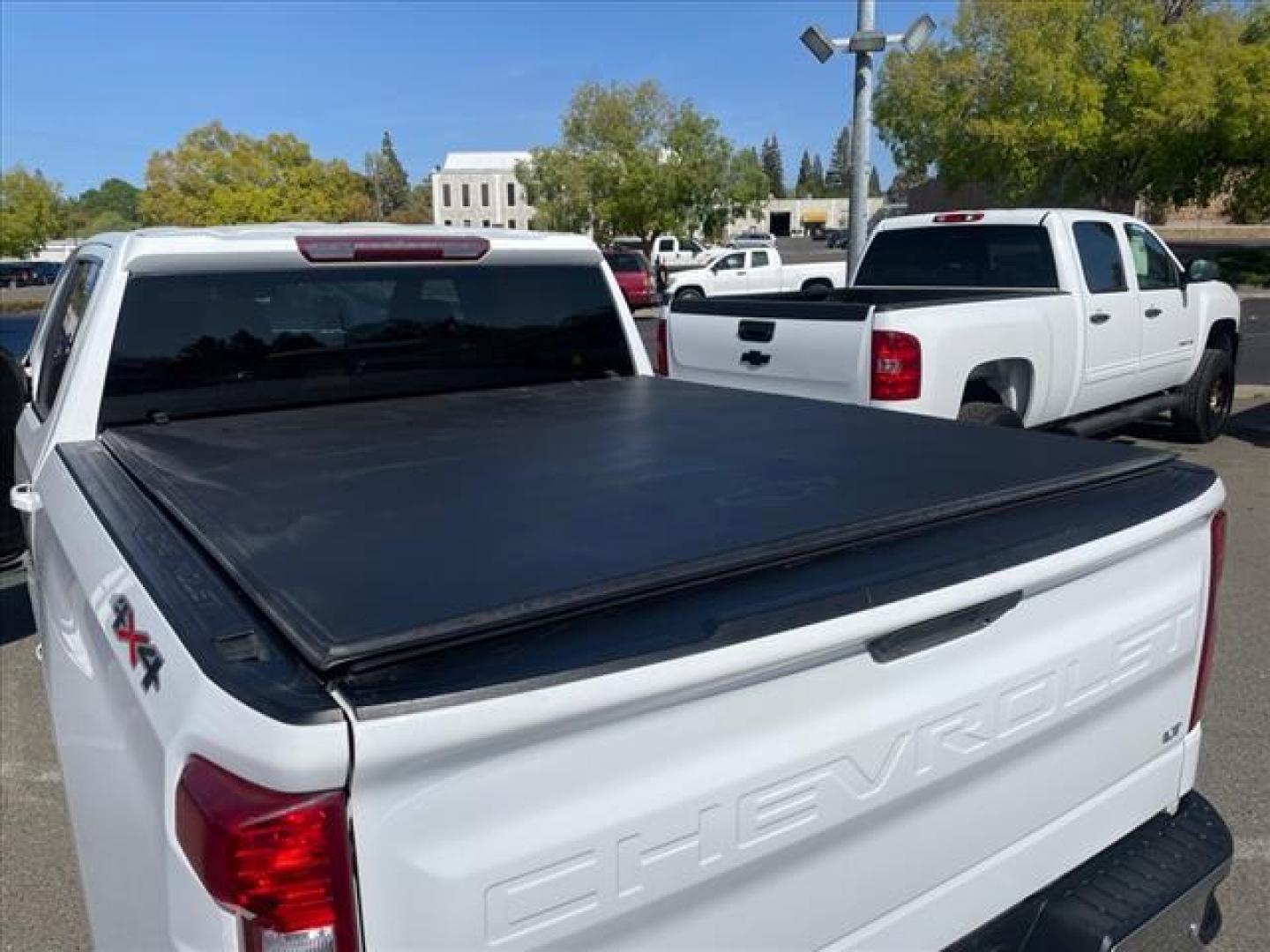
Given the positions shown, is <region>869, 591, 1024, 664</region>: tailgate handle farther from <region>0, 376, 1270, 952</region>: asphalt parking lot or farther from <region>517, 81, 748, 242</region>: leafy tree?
<region>517, 81, 748, 242</region>: leafy tree

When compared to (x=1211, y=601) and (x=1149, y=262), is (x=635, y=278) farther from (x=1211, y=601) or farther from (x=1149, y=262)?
(x=1211, y=601)

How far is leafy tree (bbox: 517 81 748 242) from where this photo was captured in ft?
122

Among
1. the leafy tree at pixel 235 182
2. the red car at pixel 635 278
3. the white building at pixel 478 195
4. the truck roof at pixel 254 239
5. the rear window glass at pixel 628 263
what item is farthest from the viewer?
the white building at pixel 478 195

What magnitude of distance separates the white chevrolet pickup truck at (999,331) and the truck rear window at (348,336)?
1.99 m

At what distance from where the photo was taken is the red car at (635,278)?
26.3m

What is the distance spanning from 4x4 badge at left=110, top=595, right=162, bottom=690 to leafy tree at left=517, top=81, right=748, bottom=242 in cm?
3728

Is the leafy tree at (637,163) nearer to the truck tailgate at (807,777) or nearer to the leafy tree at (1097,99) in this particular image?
the leafy tree at (1097,99)

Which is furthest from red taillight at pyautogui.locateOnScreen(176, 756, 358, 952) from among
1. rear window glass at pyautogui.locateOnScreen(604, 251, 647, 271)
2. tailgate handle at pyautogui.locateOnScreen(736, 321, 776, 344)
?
rear window glass at pyautogui.locateOnScreen(604, 251, 647, 271)

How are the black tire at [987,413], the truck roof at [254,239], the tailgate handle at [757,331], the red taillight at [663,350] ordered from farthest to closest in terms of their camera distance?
the red taillight at [663,350] < the tailgate handle at [757,331] < the black tire at [987,413] < the truck roof at [254,239]

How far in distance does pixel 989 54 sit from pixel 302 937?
34100 millimetres

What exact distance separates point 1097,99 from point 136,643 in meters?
32.0

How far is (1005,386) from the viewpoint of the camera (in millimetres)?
6449

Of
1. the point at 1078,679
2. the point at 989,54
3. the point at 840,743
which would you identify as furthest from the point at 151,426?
the point at 989,54

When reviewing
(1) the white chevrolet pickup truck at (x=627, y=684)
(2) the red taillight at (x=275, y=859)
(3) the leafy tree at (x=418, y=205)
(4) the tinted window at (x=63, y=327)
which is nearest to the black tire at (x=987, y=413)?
(1) the white chevrolet pickup truck at (x=627, y=684)
